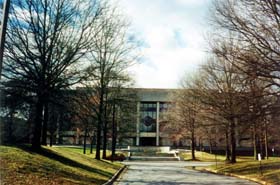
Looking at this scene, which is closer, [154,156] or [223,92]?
[223,92]

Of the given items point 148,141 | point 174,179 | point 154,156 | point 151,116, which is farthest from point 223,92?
point 148,141

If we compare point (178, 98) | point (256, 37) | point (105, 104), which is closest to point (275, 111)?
point (256, 37)

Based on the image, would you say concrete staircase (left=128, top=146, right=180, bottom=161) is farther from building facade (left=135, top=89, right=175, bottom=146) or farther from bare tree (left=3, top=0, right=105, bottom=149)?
bare tree (left=3, top=0, right=105, bottom=149)

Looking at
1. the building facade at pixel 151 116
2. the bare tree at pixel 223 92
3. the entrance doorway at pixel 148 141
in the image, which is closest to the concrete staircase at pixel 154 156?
the building facade at pixel 151 116

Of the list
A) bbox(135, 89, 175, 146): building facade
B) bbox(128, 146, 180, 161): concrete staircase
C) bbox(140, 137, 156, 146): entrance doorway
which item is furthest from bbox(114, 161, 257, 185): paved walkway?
bbox(140, 137, 156, 146): entrance doorway

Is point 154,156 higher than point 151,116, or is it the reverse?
point 151,116

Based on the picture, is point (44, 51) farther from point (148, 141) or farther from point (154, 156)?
point (148, 141)

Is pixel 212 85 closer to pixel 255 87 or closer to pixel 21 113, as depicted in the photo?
pixel 255 87

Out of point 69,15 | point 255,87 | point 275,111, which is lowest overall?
point 275,111

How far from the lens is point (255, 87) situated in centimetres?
2042

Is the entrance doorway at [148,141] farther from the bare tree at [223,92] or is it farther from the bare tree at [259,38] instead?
the bare tree at [259,38]

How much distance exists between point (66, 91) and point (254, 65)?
10.4 metres

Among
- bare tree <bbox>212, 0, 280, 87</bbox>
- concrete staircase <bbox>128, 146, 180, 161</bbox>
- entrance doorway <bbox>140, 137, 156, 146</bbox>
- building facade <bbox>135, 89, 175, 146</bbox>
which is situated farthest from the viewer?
entrance doorway <bbox>140, 137, 156, 146</bbox>

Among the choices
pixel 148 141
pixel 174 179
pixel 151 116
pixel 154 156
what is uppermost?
pixel 151 116
